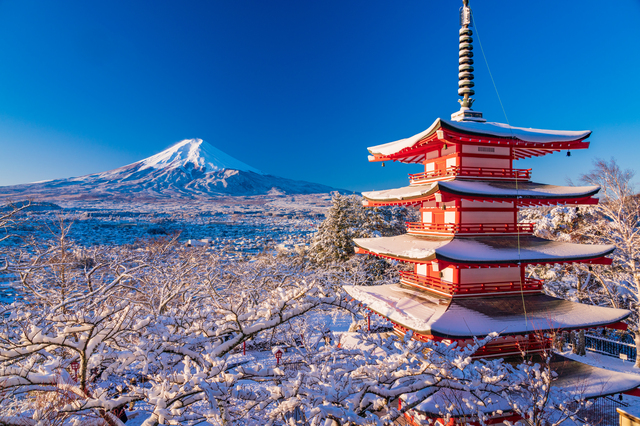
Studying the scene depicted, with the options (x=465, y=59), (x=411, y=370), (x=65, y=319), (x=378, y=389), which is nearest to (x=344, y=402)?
(x=378, y=389)

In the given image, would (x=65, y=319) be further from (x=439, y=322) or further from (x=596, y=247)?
(x=596, y=247)

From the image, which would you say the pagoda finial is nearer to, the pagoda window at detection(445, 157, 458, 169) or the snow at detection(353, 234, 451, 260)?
the pagoda window at detection(445, 157, 458, 169)

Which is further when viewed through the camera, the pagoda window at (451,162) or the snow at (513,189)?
the pagoda window at (451,162)

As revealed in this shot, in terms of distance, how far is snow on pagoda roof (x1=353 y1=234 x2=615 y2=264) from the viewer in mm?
7461

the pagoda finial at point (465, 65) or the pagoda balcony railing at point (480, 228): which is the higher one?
the pagoda finial at point (465, 65)

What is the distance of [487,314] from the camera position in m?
7.60

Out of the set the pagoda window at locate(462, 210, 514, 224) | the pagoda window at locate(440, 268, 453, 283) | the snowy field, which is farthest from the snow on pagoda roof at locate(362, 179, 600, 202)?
the snowy field

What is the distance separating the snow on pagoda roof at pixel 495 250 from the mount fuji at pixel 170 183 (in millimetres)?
100721

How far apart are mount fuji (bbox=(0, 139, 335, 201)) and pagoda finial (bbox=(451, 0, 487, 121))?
3978 inches

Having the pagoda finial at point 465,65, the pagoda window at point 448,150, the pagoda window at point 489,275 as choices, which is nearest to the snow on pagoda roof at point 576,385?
the pagoda window at point 489,275

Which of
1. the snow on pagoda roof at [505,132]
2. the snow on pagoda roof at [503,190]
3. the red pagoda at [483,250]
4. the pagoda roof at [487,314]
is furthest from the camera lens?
the snow on pagoda roof at [505,132]

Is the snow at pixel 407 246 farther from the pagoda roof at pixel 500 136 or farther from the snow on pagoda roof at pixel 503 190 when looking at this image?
the pagoda roof at pixel 500 136

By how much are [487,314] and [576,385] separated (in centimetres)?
242

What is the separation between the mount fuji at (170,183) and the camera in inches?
3769
